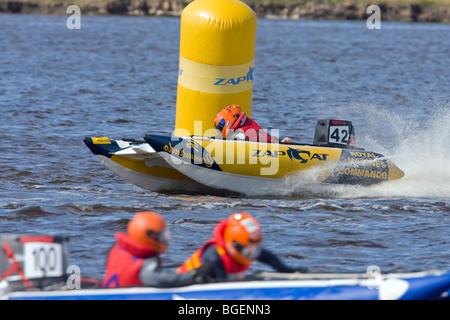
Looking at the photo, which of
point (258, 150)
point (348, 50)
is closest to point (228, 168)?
point (258, 150)

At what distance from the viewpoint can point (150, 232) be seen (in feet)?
17.4

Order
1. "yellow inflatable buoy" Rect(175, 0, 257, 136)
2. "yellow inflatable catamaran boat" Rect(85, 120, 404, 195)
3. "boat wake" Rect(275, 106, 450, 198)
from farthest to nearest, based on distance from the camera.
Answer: "yellow inflatable buoy" Rect(175, 0, 257, 136), "boat wake" Rect(275, 106, 450, 198), "yellow inflatable catamaran boat" Rect(85, 120, 404, 195)

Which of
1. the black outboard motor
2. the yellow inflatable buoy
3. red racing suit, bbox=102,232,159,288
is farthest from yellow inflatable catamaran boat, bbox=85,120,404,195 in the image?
red racing suit, bbox=102,232,159,288

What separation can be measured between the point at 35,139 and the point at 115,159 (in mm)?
4668

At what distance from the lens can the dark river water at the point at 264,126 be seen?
8356 mm

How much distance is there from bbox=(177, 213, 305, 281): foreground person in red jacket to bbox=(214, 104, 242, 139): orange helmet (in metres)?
4.84

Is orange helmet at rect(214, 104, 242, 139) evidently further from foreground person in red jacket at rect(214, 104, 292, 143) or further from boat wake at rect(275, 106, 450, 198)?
boat wake at rect(275, 106, 450, 198)

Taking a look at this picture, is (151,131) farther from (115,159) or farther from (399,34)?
(399,34)

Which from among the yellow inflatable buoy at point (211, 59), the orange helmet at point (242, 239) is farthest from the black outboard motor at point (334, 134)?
the orange helmet at point (242, 239)

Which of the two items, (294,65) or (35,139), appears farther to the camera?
(294,65)

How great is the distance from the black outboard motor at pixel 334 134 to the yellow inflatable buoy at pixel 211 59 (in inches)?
51.8

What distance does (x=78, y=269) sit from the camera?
6.95 m

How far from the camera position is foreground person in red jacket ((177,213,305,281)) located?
216 inches
